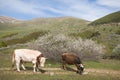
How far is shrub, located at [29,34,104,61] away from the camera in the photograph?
2562 cm

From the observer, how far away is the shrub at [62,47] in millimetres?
→ 25625

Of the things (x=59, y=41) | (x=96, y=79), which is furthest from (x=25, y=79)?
(x=59, y=41)

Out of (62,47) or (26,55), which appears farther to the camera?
(62,47)

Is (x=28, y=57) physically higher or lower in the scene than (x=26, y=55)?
lower

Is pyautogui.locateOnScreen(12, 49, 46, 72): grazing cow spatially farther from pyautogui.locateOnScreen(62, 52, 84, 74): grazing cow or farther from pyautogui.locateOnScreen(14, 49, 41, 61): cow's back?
pyautogui.locateOnScreen(62, 52, 84, 74): grazing cow

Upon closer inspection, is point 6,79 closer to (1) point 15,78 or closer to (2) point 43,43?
(1) point 15,78

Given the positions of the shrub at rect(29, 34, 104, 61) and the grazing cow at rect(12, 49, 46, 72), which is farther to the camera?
the shrub at rect(29, 34, 104, 61)

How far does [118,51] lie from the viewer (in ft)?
106

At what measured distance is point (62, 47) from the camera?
1034 inches

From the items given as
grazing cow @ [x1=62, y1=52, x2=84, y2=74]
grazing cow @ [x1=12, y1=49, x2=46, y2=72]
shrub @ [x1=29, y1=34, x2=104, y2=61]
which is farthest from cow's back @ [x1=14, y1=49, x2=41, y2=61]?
shrub @ [x1=29, y1=34, x2=104, y2=61]

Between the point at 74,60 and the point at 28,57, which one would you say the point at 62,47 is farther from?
the point at 28,57

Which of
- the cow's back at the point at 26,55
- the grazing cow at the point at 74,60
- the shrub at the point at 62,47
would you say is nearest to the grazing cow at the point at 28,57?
the cow's back at the point at 26,55

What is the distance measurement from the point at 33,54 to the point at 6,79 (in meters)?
3.58

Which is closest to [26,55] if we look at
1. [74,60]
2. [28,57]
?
[28,57]
